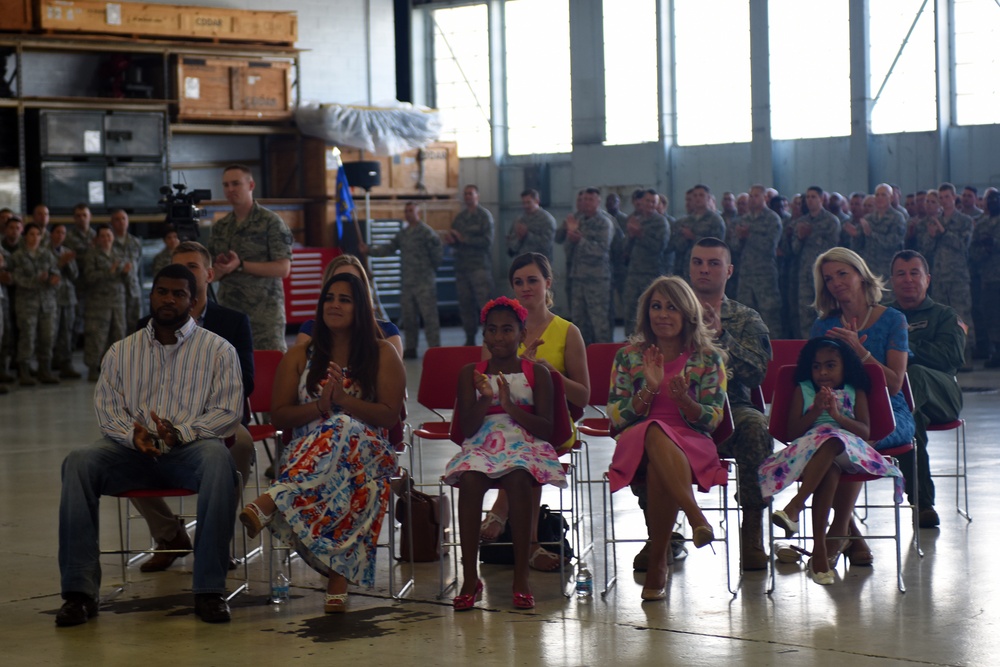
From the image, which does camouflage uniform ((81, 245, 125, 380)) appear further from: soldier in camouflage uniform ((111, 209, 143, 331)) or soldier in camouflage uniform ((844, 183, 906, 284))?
soldier in camouflage uniform ((844, 183, 906, 284))

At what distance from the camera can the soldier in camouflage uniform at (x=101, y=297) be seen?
1323cm

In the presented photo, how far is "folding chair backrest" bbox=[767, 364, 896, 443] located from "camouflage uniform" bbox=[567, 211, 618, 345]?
30.1 ft

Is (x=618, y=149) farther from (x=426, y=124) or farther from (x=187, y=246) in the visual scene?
(x=187, y=246)

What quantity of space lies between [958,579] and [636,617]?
127 centimetres

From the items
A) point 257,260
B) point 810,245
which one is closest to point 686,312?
point 257,260

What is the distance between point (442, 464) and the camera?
26.3 feet

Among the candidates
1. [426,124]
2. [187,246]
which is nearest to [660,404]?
[187,246]

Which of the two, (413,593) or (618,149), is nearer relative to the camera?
(413,593)

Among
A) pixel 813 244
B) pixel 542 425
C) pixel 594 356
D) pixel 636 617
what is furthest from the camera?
pixel 813 244

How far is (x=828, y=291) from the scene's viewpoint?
5613 millimetres

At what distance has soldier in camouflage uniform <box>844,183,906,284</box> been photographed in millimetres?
13453

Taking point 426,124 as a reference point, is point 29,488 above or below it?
below

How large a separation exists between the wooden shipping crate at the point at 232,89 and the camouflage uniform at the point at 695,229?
6.42 meters

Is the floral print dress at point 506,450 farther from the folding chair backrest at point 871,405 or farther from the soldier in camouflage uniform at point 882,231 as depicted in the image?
the soldier in camouflage uniform at point 882,231
